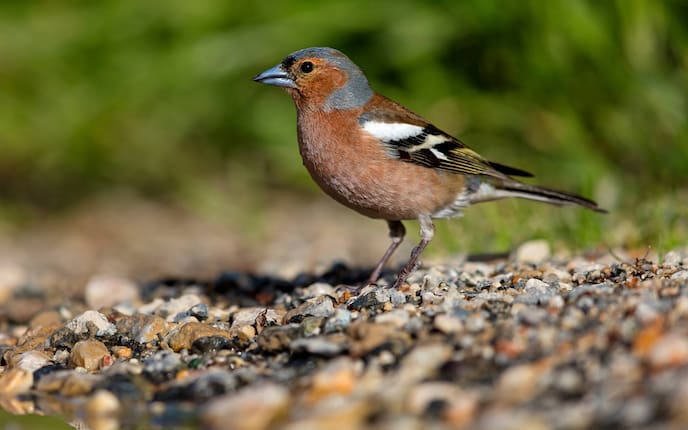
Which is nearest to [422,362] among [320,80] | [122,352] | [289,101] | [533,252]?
[122,352]

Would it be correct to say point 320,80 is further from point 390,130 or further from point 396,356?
point 396,356

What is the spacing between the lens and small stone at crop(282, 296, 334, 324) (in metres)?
4.11

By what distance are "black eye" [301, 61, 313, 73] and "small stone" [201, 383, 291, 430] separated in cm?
252

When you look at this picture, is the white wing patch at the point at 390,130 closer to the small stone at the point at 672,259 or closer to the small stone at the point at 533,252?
the small stone at the point at 533,252

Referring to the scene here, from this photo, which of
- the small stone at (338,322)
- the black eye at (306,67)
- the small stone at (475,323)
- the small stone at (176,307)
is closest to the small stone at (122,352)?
the small stone at (176,307)

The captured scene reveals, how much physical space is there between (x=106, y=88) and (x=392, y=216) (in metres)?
4.71

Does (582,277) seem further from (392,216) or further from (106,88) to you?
(106,88)

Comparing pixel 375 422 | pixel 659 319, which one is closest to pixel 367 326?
pixel 375 422

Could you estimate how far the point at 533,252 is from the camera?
5.34 m

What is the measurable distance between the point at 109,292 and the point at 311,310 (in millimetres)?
1898

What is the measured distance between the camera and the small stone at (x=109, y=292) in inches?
217

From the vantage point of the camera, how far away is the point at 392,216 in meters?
5.00

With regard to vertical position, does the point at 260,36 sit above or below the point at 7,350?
above

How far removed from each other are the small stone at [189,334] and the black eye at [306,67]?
1.74 meters
